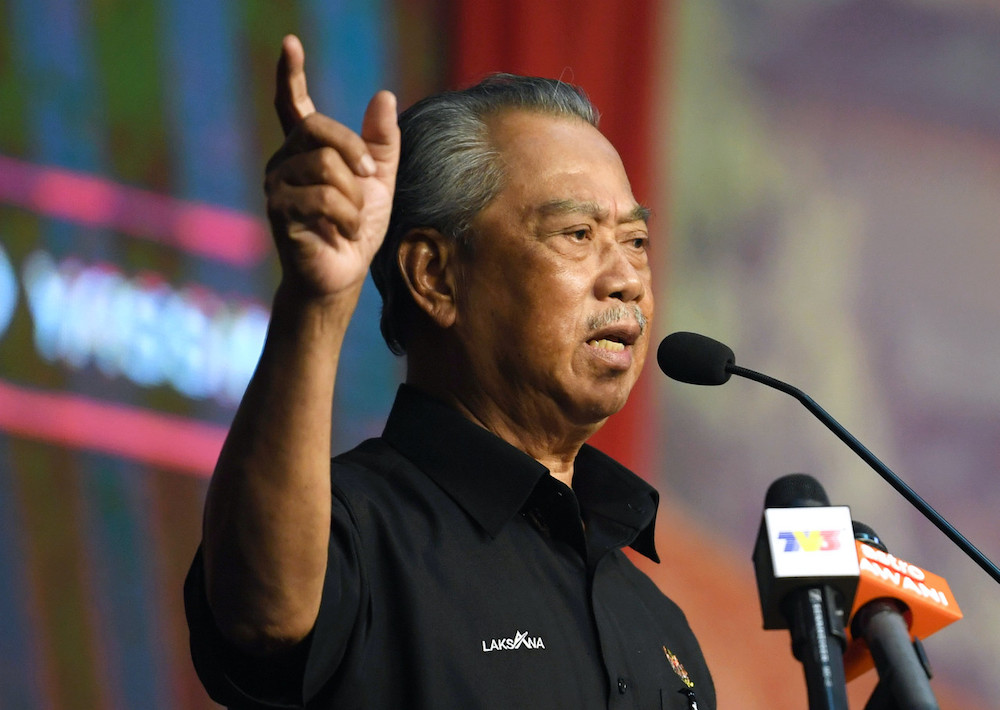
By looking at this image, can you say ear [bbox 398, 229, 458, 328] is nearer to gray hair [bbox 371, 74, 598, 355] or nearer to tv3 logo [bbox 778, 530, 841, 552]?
gray hair [bbox 371, 74, 598, 355]

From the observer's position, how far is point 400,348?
1929 millimetres

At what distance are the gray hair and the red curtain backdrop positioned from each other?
1.14 metres

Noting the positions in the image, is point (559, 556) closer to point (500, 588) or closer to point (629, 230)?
point (500, 588)

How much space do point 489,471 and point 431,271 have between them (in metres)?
0.37

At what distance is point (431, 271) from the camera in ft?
5.88

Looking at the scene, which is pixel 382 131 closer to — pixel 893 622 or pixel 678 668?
pixel 893 622

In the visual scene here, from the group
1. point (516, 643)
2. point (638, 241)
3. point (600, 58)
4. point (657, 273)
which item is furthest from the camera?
point (657, 273)

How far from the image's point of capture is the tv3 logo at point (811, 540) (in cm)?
107

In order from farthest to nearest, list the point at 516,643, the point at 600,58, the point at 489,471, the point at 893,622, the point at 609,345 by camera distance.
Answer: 1. the point at 600,58
2. the point at 609,345
3. the point at 489,471
4. the point at 516,643
5. the point at 893,622

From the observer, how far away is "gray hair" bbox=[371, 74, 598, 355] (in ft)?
5.85

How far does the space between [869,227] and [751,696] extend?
1374 millimetres

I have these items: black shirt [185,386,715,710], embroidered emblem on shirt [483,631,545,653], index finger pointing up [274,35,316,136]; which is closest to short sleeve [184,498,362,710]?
black shirt [185,386,715,710]

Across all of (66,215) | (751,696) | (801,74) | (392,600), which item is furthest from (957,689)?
(66,215)

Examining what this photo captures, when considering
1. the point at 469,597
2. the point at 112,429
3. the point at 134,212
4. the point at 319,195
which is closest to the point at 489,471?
the point at 469,597
